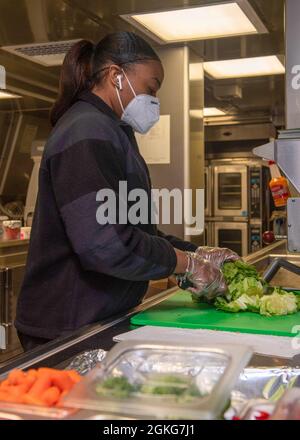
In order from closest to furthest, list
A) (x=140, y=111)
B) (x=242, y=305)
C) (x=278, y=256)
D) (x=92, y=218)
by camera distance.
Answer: (x=92, y=218)
(x=242, y=305)
(x=140, y=111)
(x=278, y=256)

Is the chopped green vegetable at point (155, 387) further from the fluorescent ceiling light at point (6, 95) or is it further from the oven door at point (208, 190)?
the oven door at point (208, 190)

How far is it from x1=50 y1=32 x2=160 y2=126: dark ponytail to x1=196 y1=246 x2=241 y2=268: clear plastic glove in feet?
1.93

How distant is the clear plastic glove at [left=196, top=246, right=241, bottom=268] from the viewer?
172 centimetres

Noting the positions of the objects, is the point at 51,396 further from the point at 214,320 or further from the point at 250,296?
the point at 250,296

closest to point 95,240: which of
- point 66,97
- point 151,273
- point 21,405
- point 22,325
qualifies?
point 151,273

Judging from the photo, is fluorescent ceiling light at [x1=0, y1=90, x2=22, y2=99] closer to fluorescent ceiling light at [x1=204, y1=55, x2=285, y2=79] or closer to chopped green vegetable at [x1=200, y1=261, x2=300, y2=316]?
fluorescent ceiling light at [x1=204, y1=55, x2=285, y2=79]

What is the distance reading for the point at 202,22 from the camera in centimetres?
256

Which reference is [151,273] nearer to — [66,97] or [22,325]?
[22,325]

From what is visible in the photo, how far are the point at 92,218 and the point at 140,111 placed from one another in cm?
51

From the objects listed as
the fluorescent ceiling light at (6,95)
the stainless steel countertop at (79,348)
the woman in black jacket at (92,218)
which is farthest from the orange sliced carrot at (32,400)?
the fluorescent ceiling light at (6,95)

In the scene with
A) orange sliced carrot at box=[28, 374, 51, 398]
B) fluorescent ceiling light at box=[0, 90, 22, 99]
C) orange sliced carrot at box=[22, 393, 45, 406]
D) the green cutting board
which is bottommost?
the green cutting board

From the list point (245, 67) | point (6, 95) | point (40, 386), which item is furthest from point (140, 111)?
point (6, 95)

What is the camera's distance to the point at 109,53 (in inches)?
63.9


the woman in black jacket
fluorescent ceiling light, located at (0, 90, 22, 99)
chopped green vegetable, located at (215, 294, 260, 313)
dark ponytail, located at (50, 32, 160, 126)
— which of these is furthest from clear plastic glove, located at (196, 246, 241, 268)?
fluorescent ceiling light, located at (0, 90, 22, 99)
